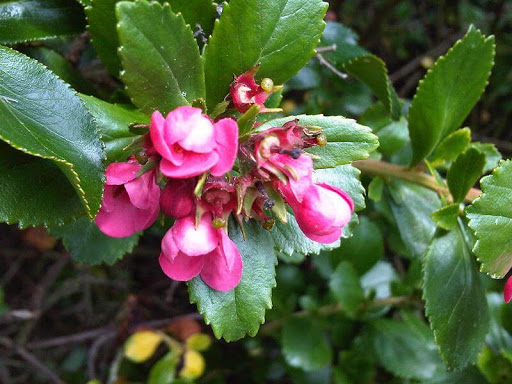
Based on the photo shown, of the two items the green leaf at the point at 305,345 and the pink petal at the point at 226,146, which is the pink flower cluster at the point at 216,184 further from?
the green leaf at the point at 305,345

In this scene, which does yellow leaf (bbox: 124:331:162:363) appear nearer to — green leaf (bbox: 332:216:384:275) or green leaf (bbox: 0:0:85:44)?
green leaf (bbox: 332:216:384:275)

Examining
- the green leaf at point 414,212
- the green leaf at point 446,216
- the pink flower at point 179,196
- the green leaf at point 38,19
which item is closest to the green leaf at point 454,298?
the green leaf at point 446,216

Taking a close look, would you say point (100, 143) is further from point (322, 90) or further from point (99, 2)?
point (322, 90)

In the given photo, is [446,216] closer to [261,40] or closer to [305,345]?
[261,40]

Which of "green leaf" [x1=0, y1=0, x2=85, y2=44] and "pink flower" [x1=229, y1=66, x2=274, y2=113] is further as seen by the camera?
"green leaf" [x1=0, y1=0, x2=85, y2=44]

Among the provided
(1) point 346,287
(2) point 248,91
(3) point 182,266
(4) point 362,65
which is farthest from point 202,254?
(1) point 346,287

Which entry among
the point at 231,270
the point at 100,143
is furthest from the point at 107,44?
the point at 231,270

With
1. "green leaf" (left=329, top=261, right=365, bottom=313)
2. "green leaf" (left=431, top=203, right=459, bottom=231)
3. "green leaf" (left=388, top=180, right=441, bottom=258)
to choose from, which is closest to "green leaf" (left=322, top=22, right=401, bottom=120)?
"green leaf" (left=388, top=180, right=441, bottom=258)
